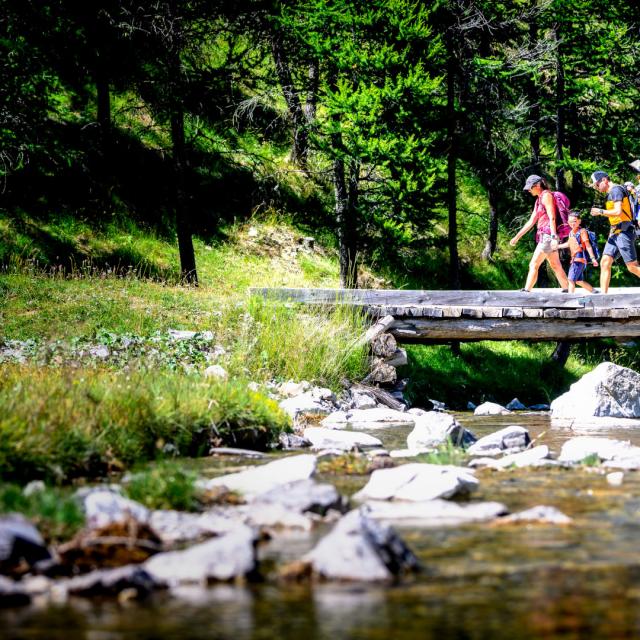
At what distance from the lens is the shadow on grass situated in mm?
17594

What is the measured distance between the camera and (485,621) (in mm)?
3326

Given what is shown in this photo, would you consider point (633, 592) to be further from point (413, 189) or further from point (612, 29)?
point (612, 29)

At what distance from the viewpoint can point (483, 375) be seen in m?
19.0

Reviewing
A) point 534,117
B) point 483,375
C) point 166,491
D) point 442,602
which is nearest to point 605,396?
point 483,375

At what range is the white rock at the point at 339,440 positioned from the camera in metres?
8.07

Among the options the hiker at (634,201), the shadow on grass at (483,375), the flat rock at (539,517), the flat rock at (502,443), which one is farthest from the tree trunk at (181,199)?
the flat rock at (539,517)

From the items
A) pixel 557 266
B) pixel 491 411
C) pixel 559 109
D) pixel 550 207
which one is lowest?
pixel 491 411

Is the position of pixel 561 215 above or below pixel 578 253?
above

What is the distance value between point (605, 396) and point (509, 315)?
3039mm

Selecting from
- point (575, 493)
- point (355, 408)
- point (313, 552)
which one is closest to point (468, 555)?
point (313, 552)

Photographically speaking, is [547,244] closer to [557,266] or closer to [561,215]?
[561,215]

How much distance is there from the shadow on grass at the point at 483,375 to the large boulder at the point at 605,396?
13.4ft

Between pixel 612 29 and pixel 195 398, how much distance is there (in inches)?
645

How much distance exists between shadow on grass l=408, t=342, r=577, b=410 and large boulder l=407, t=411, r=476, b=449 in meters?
7.45
